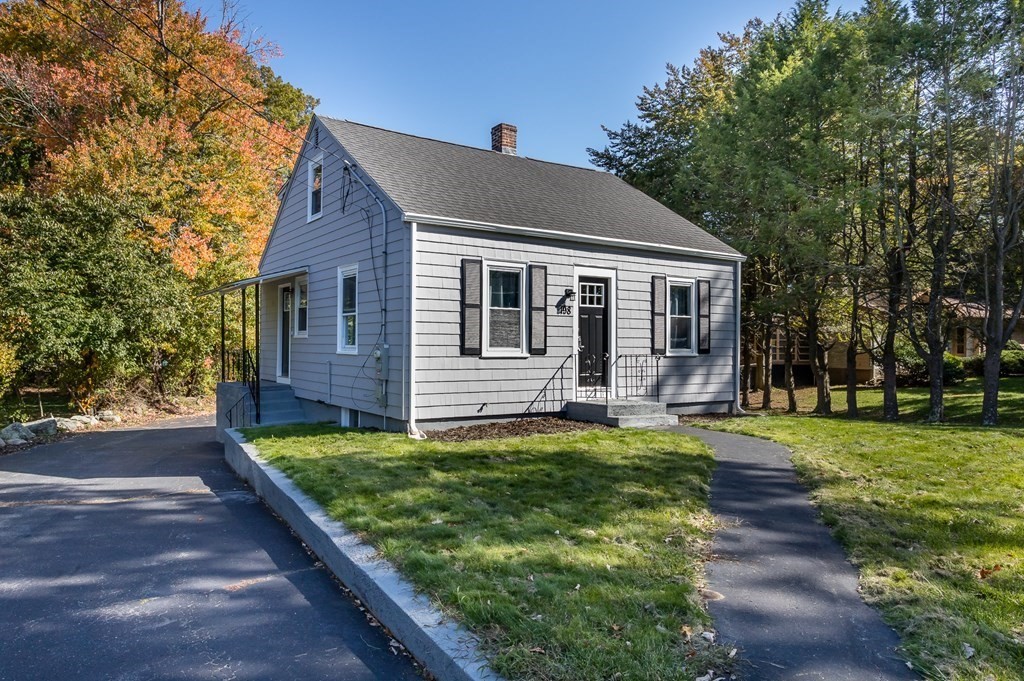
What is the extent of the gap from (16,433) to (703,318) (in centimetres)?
1363

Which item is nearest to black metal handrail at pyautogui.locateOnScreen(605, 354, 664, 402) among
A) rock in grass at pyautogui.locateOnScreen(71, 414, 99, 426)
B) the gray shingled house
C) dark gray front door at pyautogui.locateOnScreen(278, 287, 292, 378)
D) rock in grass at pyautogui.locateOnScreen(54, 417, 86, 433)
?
the gray shingled house

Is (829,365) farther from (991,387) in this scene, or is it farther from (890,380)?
(991,387)

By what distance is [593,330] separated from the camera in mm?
11133

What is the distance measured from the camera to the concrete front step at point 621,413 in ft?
32.6

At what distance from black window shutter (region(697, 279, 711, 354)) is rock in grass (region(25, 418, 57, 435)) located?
1340cm

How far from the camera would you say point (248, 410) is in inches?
468

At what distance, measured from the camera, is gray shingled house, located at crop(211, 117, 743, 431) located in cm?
934

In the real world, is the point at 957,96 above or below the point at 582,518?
above

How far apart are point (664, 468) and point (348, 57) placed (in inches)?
404

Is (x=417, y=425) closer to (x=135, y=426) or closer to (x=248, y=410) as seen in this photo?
(x=248, y=410)

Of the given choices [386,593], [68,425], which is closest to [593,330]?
[386,593]

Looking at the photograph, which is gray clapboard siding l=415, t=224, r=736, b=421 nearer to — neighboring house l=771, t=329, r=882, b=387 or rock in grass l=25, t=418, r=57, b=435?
rock in grass l=25, t=418, r=57, b=435

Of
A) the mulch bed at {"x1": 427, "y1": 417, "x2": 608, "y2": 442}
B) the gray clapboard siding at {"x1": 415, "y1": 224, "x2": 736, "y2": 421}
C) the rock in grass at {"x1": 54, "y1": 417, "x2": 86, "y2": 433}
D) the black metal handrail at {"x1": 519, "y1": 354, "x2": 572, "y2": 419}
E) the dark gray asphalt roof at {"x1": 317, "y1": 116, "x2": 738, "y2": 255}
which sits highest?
the dark gray asphalt roof at {"x1": 317, "y1": 116, "x2": 738, "y2": 255}

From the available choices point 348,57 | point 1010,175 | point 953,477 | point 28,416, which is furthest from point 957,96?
point 28,416
